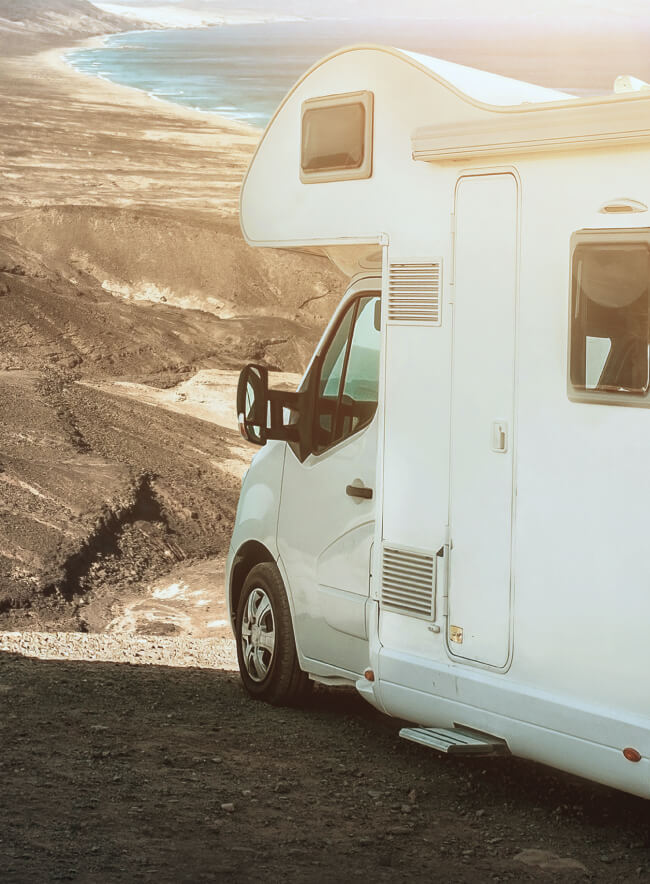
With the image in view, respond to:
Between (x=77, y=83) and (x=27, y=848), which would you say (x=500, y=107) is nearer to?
(x=27, y=848)

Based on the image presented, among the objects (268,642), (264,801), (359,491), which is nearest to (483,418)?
(359,491)

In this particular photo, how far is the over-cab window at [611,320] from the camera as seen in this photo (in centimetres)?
482

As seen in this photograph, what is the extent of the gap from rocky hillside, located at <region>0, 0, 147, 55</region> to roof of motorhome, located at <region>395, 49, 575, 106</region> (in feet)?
284

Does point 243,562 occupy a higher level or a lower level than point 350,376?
lower

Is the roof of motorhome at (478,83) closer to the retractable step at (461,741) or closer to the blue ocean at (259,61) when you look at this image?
the retractable step at (461,741)

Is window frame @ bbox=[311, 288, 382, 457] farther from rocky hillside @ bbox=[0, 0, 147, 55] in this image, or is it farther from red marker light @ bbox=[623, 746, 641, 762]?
rocky hillside @ bbox=[0, 0, 147, 55]

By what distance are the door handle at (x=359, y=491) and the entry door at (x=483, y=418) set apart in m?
0.84

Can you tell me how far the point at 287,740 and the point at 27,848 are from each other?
2.08 m

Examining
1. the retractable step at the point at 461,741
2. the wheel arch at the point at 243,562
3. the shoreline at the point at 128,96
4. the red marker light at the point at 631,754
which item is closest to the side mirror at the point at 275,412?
the wheel arch at the point at 243,562

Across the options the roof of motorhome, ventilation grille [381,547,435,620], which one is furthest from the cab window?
the roof of motorhome

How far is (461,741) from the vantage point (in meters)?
5.49

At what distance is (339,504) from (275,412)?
25.4 inches

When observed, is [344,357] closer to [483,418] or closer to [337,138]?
[337,138]

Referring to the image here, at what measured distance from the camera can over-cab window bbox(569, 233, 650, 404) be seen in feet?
15.8
